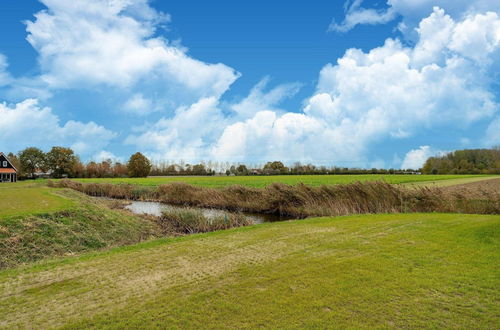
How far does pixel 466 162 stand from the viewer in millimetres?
80938

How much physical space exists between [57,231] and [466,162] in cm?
9322

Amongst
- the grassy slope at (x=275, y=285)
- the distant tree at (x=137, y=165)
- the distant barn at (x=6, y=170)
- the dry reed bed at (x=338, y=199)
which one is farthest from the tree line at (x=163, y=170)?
the grassy slope at (x=275, y=285)

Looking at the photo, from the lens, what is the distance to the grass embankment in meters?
10.2

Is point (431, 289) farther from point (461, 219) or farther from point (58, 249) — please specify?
point (58, 249)

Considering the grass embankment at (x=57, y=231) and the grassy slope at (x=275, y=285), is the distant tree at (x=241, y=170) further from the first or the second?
the grassy slope at (x=275, y=285)

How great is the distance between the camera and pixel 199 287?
16.9 ft

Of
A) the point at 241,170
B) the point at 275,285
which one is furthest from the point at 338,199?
the point at 241,170

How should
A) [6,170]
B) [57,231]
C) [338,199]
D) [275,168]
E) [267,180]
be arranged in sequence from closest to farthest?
[57,231] → [338,199] → [267,180] → [6,170] → [275,168]

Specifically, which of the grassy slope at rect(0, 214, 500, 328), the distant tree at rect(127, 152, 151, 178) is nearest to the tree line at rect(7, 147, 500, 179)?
the distant tree at rect(127, 152, 151, 178)

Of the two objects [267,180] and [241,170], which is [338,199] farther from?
[241,170]

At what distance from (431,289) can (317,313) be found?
2179mm

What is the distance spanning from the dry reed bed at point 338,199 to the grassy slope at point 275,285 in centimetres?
706

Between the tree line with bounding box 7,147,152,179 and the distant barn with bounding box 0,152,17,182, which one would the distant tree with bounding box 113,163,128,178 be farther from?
the distant barn with bounding box 0,152,17,182

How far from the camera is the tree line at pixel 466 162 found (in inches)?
2996
